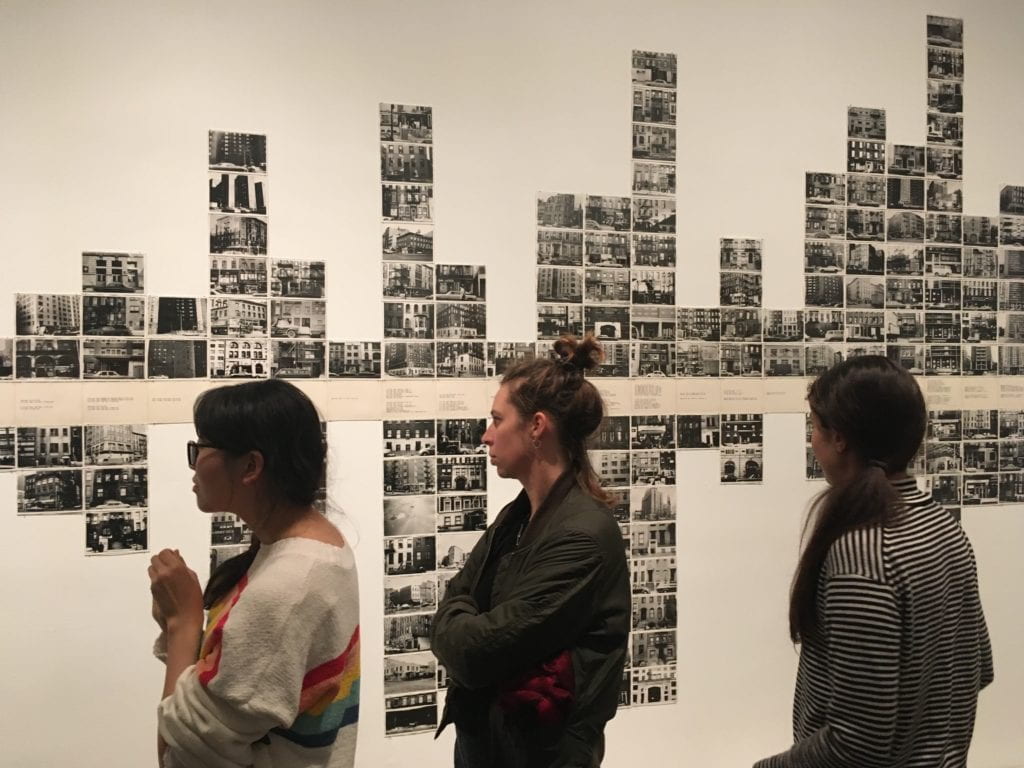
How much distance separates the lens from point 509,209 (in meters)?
3.11

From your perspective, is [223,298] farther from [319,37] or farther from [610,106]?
[610,106]

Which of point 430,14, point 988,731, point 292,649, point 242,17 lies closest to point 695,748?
point 988,731

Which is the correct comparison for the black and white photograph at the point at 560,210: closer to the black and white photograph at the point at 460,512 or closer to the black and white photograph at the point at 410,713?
the black and white photograph at the point at 460,512

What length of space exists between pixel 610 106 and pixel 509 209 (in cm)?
56

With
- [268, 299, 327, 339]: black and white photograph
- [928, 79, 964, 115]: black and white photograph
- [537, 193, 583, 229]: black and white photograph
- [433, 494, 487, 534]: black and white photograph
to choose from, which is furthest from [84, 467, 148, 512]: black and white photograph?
[928, 79, 964, 115]: black and white photograph

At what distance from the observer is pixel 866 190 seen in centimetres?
350

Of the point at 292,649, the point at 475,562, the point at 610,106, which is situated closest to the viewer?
the point at 292,649

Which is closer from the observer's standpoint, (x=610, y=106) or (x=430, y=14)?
(x=430, y=14)

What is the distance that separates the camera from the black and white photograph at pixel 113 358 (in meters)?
2.71

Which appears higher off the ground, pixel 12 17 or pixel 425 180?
pixel 12 17

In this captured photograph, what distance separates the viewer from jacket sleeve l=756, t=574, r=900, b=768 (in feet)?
5.03

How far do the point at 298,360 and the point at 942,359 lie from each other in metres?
2.59

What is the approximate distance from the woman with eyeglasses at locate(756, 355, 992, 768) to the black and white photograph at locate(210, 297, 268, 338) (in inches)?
71.8

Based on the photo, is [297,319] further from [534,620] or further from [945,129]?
[945,129]
